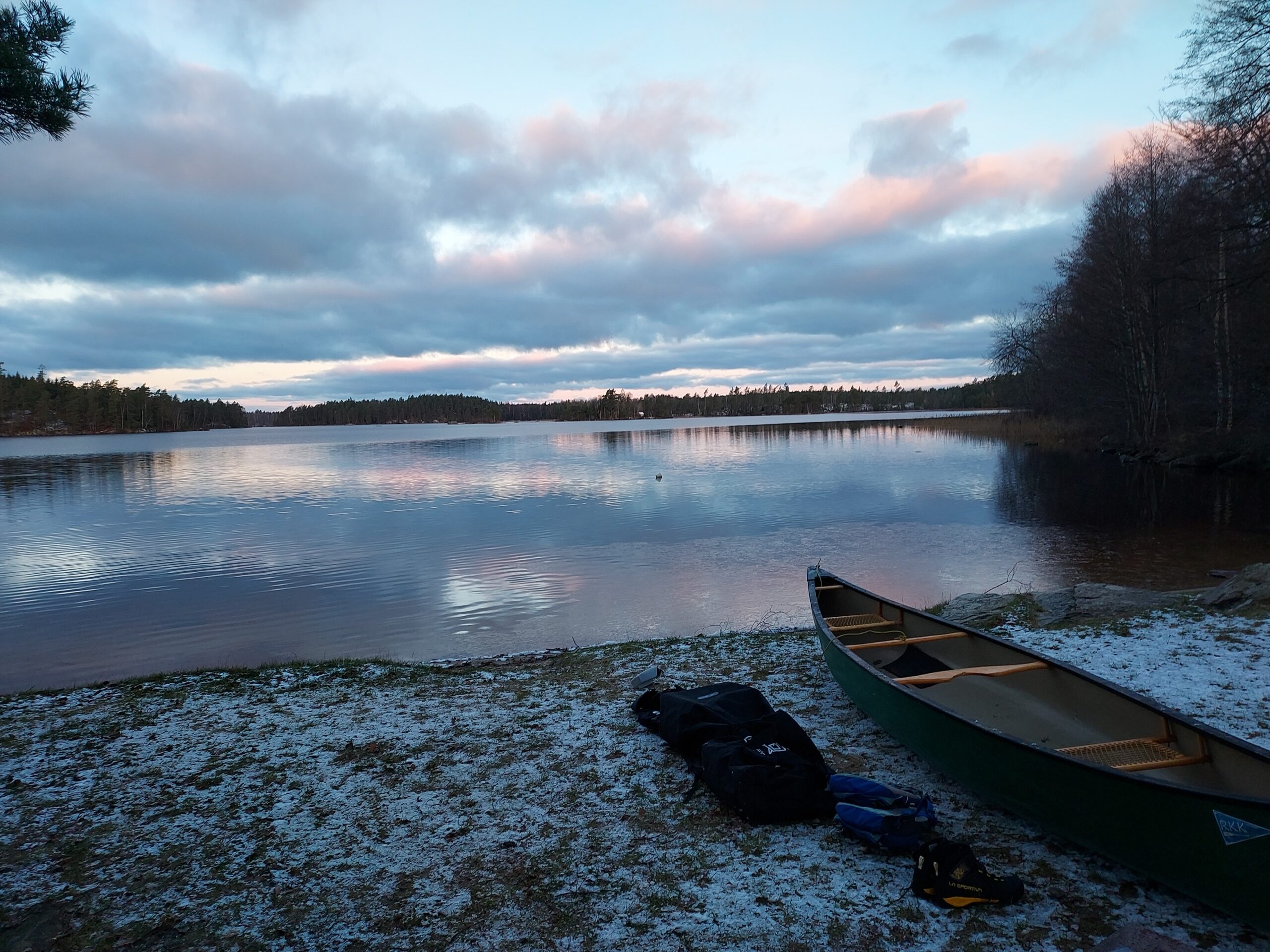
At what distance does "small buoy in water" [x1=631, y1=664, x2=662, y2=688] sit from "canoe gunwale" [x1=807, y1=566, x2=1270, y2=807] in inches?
63.6

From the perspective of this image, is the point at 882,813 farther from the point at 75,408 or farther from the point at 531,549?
the point at 75,408

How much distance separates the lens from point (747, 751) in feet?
14.4

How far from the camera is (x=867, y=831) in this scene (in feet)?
12.2

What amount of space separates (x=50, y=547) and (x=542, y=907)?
2098 cm

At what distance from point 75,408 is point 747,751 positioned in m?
136

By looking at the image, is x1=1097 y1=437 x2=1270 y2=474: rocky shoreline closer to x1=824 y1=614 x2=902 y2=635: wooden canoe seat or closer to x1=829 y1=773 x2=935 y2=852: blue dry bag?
x1=824 y1=614 x2=902 y2=635: wooden canoe seat

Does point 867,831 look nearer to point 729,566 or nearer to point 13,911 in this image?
point 13,911

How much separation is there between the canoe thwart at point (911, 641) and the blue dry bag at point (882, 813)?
2018 mm

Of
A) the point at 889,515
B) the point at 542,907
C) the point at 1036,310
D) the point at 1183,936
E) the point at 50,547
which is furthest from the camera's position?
the point at 1036,310

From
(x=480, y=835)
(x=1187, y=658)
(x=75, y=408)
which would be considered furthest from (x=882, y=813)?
(x=75, y=408)

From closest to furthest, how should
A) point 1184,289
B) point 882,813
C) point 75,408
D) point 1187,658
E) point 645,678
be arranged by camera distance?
1. point 882,813
2. point 1187,658
3. point 645,678
4. point 1184,289
5. point 75,408

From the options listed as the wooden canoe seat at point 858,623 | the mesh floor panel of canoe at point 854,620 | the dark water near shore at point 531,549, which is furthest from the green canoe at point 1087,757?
the dark water near shore at point 531,549

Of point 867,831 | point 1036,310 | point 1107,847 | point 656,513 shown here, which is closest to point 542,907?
point 867,831

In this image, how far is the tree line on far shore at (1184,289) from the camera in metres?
14.8
